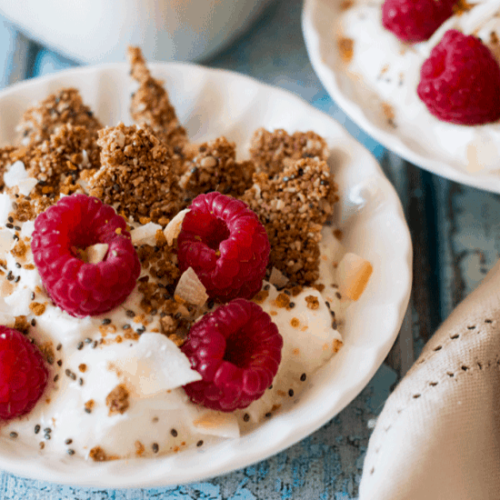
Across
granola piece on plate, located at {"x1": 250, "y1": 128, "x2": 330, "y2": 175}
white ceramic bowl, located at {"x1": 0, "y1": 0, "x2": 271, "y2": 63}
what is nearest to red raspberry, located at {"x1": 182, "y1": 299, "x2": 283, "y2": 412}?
granola piece on plate, located at {"x1": 250, "y1": 128, "x2": 330, "y2": 175}

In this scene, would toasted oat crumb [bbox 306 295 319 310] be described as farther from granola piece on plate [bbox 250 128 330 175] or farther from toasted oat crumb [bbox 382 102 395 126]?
toasted oat crumb [bbox 382 102 395 126]

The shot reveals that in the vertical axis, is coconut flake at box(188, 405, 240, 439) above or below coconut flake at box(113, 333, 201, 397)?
below

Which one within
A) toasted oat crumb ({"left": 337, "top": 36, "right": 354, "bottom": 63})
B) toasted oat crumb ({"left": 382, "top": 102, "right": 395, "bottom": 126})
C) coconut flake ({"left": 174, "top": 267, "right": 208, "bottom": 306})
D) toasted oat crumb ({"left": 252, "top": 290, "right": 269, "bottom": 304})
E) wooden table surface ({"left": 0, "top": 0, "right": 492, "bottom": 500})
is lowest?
wooden table surface ({"left": 0, "top": 0, "right": 492, "bottom": 500})

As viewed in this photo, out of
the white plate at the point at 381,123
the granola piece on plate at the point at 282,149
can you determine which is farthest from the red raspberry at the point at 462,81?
the granola piece on plate at the point at 282,149

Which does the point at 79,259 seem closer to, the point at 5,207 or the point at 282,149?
the point at 5,207

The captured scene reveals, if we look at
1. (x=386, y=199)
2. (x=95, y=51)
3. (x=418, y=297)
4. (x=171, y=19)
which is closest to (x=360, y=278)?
(x=386, y=199)
